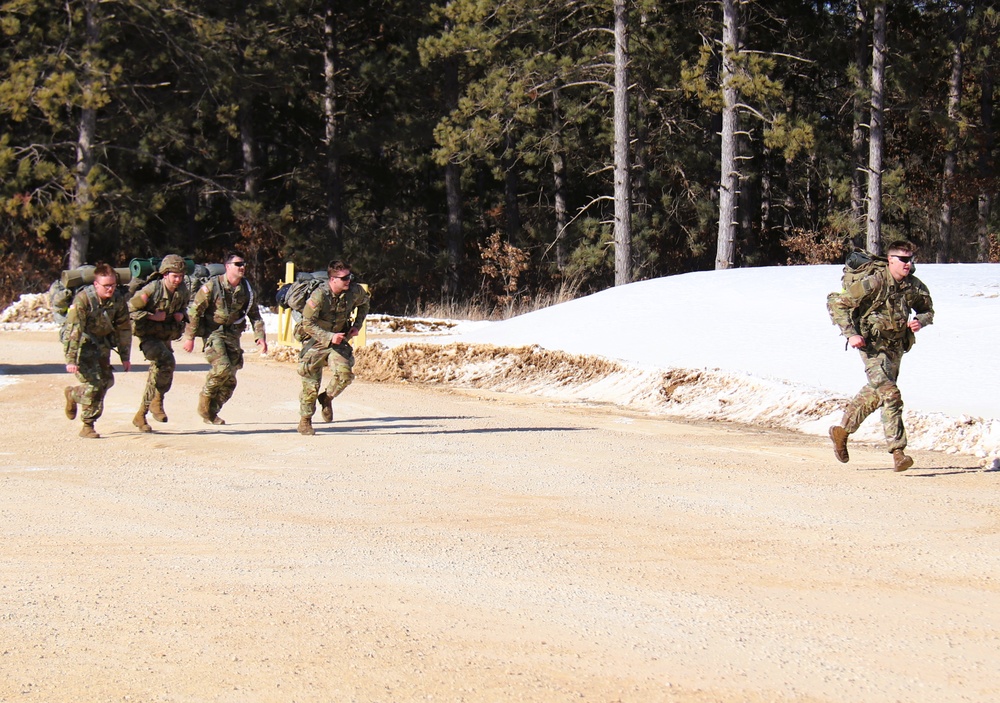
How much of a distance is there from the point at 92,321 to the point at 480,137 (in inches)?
843

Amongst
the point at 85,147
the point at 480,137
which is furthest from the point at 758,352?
the point at 85,147

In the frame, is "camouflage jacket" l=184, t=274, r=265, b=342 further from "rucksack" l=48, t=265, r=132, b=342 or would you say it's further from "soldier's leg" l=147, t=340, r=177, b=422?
"rucksack" l=48, t=265, r=132, b=342

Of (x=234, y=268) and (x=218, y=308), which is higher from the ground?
(x=234, y=268)

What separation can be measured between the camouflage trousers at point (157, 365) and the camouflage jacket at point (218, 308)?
0.92ft

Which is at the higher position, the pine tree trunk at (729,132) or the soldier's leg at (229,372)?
the pine tree trunk at (729,132)

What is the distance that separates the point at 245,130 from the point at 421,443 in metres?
26.1

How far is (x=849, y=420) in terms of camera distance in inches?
400

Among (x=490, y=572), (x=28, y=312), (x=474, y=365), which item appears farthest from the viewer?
(x=28, y=312)

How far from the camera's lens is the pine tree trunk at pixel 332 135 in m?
36.3

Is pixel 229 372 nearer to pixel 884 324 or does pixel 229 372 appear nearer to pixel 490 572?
pixel 884 324

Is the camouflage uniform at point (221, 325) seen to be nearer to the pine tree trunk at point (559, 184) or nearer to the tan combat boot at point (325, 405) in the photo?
the tan combat boot at point (325, 405)

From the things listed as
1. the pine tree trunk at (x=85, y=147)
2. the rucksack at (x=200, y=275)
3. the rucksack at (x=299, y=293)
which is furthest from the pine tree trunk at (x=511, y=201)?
the rucksack at (x=299, y=293)

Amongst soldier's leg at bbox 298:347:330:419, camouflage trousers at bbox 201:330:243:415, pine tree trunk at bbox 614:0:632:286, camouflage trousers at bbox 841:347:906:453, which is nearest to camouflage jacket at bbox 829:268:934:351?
camouflage trousers at bbox 841:347:906:453

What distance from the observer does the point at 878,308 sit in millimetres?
9945
